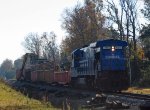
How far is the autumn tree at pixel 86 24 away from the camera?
7444 centimetres

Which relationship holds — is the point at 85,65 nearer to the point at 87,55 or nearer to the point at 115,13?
the point at 87,55

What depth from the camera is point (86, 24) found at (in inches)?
3002

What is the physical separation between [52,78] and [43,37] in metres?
94.1

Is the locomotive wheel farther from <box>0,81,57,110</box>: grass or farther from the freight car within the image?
<box>0,81,57,110</box>: grass

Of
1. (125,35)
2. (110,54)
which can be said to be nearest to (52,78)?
(110,54)

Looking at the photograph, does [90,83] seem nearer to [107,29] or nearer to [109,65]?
[109,65]

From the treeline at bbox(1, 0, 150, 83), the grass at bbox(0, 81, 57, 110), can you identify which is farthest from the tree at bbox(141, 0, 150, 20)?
the grass at bbox(0, 81, 57, 110)

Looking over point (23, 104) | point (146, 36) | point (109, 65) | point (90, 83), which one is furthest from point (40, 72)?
point (23, 104)

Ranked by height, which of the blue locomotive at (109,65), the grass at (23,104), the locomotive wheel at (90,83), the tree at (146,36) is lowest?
the grass at (23,104)

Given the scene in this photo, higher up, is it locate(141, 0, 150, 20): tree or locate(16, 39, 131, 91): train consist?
locate(141, 0, 150, 20): tree

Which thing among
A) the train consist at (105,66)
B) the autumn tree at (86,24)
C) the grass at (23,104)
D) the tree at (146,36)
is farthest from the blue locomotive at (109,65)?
the autumn tree at (86,24)

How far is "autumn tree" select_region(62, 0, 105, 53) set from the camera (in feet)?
244

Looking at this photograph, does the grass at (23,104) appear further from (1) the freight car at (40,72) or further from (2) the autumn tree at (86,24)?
(2) the autumn tree at (86,24)

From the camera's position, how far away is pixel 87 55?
109 feet
